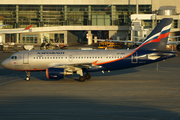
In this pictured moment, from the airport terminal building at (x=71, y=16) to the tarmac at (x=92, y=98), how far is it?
251 ft

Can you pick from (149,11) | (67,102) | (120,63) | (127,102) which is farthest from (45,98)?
(149,11)

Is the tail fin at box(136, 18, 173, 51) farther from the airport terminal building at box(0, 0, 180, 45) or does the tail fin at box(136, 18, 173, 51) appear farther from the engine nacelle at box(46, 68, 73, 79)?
the airport terminal building at box(0, 0, 180, 45)

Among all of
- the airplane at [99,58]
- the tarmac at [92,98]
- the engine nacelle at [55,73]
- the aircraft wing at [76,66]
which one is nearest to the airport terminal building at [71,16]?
the airplane at [99,58]

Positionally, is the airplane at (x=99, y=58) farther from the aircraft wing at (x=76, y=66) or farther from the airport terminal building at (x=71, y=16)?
the airport terminal building at (x=71, y=16)

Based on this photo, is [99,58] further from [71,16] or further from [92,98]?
[71,16]

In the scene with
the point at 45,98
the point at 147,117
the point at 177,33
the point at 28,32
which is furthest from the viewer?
the point at 28,32

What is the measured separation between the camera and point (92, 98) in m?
22.1

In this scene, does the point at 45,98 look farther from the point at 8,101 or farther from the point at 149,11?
the point at 149,11

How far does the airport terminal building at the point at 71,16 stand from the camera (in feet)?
349

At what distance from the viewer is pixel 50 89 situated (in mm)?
26125

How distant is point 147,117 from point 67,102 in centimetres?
714

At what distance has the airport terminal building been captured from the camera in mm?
106438

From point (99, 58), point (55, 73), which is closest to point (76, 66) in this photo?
point (55, 73)

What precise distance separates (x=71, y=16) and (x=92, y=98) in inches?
3520
